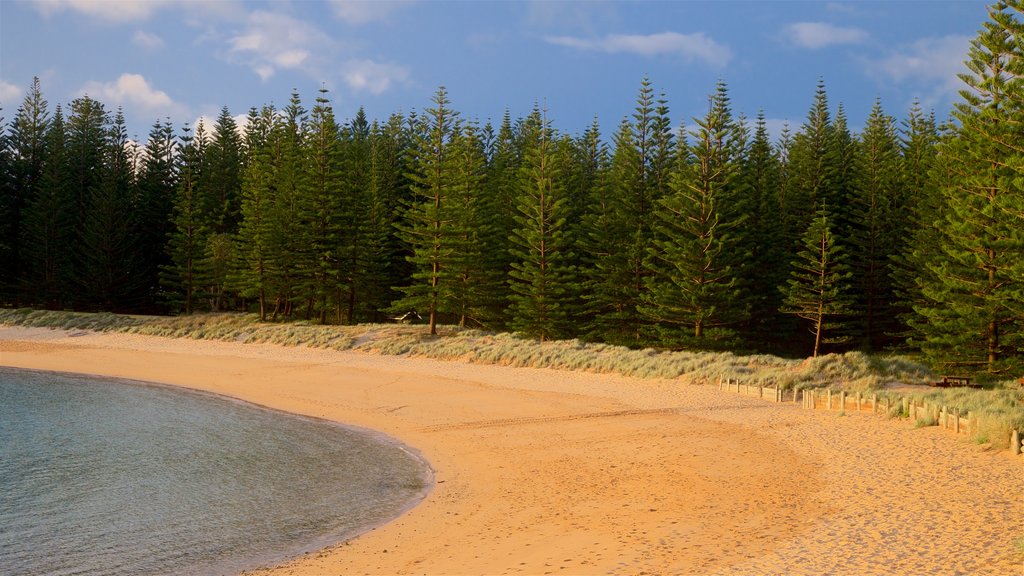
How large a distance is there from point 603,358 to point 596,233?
14510 millimetres

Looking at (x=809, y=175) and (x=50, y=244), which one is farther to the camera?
(x=50, y=244)

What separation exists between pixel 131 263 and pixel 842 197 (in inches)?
1646

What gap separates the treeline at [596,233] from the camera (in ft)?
85.1

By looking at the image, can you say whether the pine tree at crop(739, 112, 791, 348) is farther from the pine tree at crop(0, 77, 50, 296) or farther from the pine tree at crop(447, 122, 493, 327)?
the pine tree at crop(0, 77, 50, 296)

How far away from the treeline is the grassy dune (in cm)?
412

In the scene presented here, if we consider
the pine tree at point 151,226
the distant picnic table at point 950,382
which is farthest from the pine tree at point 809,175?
the pine tree at point 151,226

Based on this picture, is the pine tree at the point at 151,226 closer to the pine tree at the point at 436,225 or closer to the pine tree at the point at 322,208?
the pine tree at the point at 322,208

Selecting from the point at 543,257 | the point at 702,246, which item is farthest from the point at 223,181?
the point at 702,246

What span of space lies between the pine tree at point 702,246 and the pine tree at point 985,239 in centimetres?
759

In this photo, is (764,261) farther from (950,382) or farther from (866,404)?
(866,404)

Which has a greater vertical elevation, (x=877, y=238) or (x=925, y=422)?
(x=877, y=238)

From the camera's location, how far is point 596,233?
35.7 m

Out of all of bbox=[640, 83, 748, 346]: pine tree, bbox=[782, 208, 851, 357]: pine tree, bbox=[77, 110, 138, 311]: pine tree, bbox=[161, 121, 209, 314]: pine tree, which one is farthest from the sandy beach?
bbox=[77, 110, 138, 311]: pine tree

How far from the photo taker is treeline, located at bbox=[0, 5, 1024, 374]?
1021 inches
